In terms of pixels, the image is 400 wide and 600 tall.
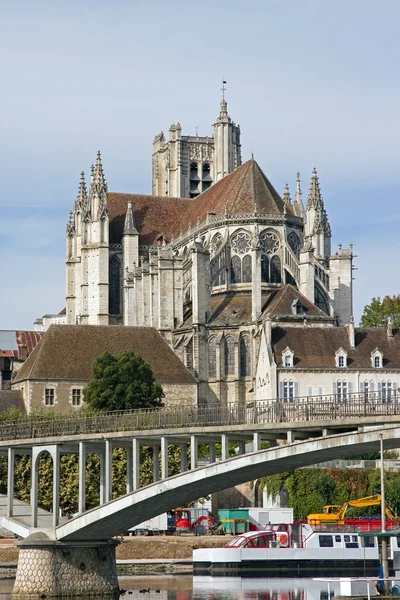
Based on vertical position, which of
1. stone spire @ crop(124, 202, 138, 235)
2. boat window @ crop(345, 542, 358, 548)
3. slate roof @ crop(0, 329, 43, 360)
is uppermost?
stone spire @ crop(124, 202, 138, 235)

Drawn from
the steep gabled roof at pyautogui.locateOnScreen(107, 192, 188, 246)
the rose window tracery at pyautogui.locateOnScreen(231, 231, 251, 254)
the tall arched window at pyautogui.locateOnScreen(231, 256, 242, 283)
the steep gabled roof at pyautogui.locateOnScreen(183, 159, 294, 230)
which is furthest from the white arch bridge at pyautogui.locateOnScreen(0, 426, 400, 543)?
the steep gabled roof at pyautogui.locateOnScreen(107, 192, 188, 246)

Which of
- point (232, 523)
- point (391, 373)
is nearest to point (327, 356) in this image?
point (391, 373)

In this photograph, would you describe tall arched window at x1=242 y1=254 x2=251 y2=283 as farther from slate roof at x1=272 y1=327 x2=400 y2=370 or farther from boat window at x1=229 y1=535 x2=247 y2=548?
boat window at x1=229 y1=535 x2=247 y2=548

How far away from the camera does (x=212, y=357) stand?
98312 millimetres

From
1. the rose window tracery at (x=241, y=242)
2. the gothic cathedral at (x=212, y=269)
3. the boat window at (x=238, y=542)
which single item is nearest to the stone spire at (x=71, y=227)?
the gothic cathedral at (x=212, y=269)

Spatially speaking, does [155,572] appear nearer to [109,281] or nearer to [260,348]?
[260,348]

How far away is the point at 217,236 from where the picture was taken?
108m

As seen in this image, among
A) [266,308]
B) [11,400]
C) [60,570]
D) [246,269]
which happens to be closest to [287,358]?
[266,308]

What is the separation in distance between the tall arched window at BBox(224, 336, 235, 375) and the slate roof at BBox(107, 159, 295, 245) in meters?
12.8

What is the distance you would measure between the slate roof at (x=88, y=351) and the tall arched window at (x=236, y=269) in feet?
26.5

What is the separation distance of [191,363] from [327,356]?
1372 cm

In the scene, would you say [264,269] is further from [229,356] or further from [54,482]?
[54,482]

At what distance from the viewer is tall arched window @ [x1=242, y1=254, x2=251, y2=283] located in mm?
104844

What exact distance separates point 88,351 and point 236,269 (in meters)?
14.8
